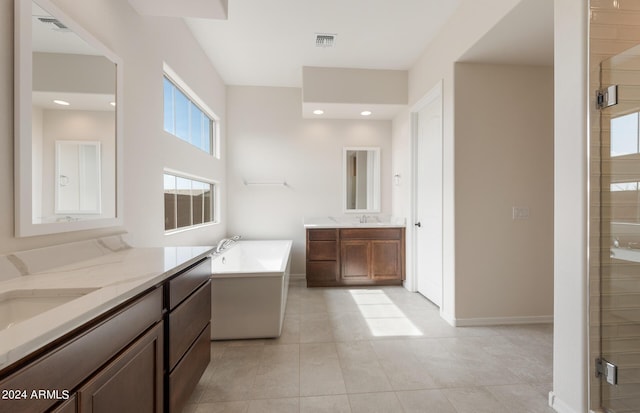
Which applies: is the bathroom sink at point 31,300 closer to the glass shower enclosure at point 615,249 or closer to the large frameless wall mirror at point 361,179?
the glass shower enclosure at point 615,249

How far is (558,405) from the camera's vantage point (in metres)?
1.61

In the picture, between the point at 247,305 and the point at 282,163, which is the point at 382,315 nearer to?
the point at 247,305

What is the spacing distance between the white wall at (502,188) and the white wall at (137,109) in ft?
8.38

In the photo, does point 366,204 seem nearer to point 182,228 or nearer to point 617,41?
point 182,228

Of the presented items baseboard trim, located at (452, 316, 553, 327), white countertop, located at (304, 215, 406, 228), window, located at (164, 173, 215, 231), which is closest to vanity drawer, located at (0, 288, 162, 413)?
window, located at (164, 173, 215, 231)

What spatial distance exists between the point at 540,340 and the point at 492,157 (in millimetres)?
1602

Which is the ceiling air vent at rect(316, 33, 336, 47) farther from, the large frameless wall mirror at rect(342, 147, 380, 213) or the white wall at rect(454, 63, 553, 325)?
the large frameless wall mirror at rect(342, 147, 380, 213)

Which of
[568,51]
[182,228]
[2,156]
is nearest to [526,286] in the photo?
[568,51]

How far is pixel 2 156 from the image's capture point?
1123 millimetres

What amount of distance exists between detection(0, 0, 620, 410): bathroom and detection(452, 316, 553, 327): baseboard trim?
3cm

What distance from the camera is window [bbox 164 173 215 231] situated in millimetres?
2711

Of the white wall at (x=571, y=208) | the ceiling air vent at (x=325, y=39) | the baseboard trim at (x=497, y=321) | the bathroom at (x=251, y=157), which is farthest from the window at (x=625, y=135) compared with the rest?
the ceiling air vent at (x=325, y=39)

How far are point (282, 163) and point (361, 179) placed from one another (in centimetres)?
125

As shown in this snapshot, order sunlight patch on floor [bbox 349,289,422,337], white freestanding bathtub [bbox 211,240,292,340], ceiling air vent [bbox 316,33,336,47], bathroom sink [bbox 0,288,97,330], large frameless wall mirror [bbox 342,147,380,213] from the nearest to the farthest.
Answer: bathroom sink [bbox 0,288,97,330]
white freestanding bathtub [bbox 211,240,292,340]
sunlight patch on floor [bbox 349,289,422,337]
ceiling air vent [bbox 316,33,336,47]
large frameless wall mirror [bbox 342,147,380,213]
